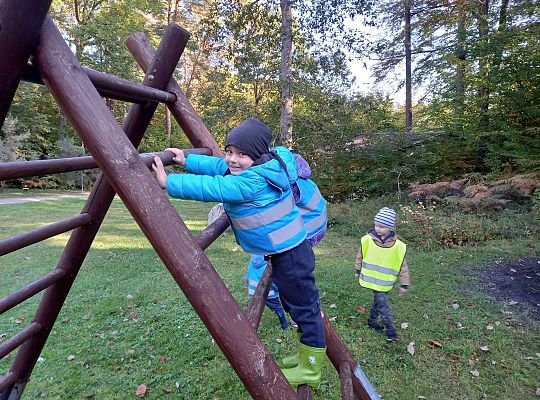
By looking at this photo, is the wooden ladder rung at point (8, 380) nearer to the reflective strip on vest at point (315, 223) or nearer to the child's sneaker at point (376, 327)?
the reflective strip on vest at point (315, 223)

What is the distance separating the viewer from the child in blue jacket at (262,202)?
58.1 inches

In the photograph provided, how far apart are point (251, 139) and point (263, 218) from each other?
1.07 ft

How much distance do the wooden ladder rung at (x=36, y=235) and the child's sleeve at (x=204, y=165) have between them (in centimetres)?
59

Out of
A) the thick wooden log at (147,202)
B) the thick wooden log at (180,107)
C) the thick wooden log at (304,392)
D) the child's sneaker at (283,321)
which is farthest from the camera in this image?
the child's sneaker at (283,321)

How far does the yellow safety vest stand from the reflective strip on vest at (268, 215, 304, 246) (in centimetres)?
261

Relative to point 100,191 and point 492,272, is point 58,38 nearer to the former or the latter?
point 100,191

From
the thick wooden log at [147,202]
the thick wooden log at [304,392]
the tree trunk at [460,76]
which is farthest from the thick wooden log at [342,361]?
the tree trunk at [460,76]

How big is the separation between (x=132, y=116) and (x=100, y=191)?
411 millimetres

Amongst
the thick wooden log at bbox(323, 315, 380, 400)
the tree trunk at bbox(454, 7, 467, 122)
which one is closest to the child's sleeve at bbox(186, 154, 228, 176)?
the thick wooden log at bbox(323, 315, 380, 400)

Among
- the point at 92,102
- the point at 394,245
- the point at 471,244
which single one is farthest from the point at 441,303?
the point at 92,102

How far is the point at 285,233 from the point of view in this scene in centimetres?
163

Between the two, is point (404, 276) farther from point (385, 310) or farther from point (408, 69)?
point (408, 69)

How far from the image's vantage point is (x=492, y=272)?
5.94 m

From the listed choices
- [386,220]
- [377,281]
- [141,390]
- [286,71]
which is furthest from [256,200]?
[286,71]
